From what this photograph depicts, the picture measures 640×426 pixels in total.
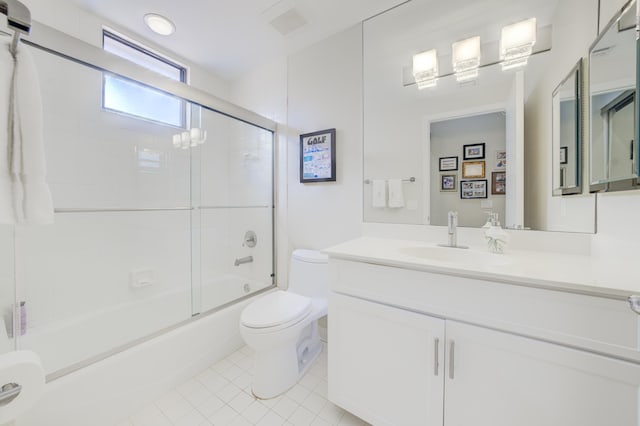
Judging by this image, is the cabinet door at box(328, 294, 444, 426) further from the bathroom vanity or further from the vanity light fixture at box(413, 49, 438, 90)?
the vanity light fixture at box(413, 49, 438, 90)

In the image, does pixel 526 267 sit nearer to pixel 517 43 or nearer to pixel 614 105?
pixel 614 105

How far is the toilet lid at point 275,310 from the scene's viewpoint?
51.6 inches

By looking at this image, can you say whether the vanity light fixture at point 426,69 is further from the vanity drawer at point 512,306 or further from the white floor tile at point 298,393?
the white floor tile at point 298,393

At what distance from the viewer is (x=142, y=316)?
Result: 1690 mm

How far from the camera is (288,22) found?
169 centimetres

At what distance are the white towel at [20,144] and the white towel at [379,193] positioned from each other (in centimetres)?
153

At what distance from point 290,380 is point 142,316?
3.74 ft

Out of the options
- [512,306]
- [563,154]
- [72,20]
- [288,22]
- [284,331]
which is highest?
[288,22]

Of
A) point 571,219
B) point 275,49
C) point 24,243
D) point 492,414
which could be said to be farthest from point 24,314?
point 571,219

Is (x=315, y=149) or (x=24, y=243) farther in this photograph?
(x=315, y=149)

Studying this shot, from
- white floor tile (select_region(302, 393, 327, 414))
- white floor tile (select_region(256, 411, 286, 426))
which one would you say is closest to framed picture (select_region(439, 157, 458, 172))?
white floor tile (select_region(302, 393, 327, 414))

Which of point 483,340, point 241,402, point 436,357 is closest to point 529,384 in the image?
point 483,340

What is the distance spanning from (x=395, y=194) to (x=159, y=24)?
2046 mm

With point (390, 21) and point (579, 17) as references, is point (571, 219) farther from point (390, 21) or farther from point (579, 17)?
point (390, 21)
